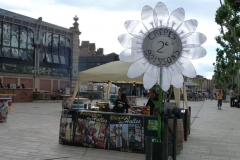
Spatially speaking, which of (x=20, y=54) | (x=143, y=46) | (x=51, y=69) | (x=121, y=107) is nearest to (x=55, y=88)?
(x=51, y=69)

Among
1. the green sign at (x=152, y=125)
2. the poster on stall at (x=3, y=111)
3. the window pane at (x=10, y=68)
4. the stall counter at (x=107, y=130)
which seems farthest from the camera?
the window pane at (x=10, y=68)

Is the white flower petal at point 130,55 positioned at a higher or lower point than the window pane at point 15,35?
lower

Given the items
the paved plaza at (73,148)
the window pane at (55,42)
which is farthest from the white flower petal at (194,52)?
the window pane at (55,42)

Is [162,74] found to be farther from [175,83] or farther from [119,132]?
[119,132]

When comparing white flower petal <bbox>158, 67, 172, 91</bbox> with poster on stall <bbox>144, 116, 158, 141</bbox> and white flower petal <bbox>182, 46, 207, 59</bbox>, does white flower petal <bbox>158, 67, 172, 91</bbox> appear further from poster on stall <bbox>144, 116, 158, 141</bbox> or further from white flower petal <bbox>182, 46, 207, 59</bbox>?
poster on stall <bbox>144, 116, 158, 141</bbox>

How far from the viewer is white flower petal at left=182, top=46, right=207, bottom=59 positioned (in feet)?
18.6

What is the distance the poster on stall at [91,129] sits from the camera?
24.3ft

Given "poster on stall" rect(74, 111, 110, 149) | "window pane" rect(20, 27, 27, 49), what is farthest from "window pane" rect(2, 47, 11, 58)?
"poster on stall" rect(74, 111, 110, 149)

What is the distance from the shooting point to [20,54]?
32.8 m

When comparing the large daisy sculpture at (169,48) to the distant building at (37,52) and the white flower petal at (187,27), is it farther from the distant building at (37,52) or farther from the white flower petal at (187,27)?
the distant building at (37,52)

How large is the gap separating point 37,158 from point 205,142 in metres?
4.98

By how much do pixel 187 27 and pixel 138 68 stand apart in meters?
1.24

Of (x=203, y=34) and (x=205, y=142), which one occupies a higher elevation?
(x=203, y=34)

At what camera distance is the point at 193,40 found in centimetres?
572
